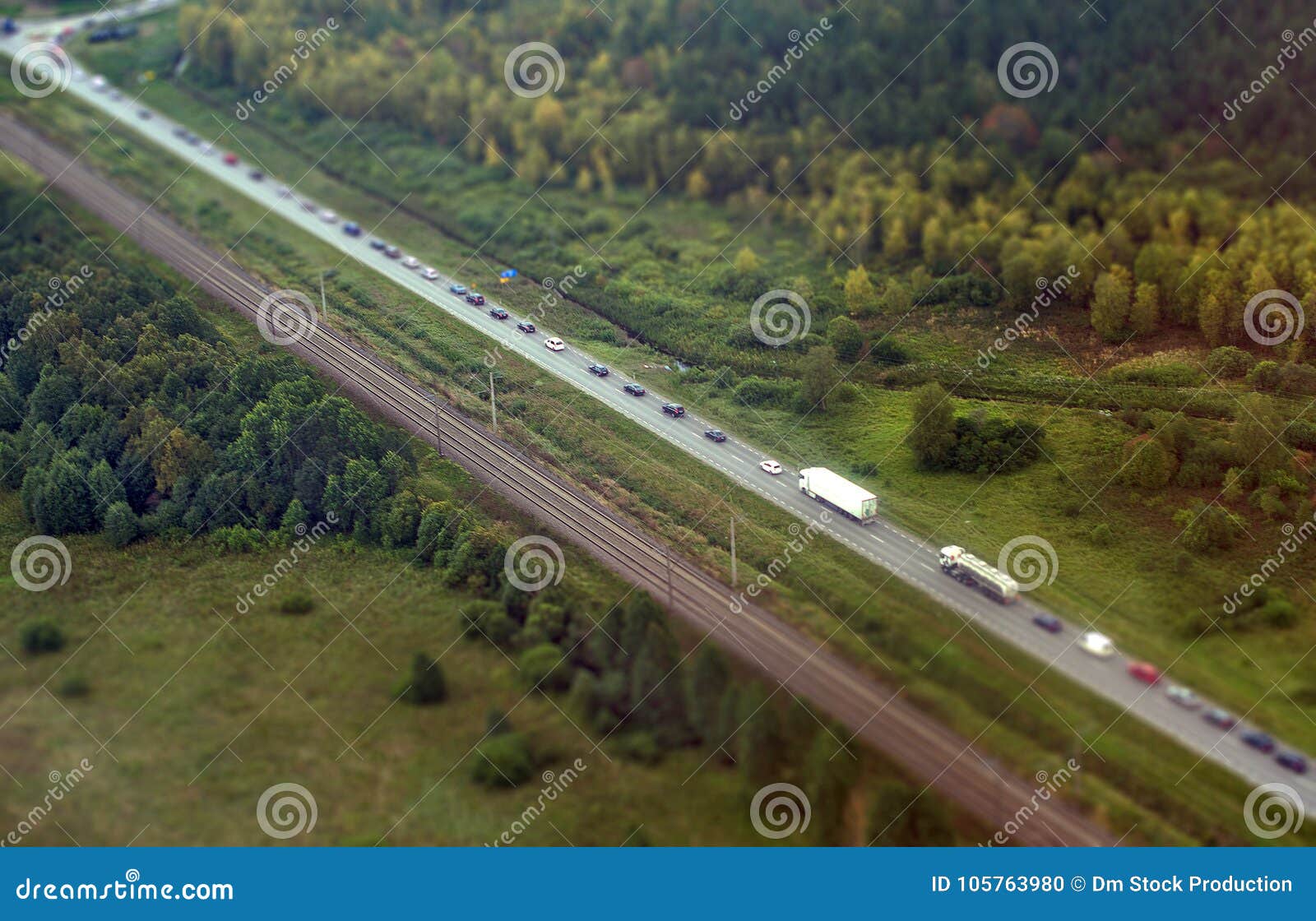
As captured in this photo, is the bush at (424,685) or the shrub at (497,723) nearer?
the shrub at (497,723)

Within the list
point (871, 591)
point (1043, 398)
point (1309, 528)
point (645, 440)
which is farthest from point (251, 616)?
point (1309, 528)

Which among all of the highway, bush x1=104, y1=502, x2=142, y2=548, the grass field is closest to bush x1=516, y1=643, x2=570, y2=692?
the grass field

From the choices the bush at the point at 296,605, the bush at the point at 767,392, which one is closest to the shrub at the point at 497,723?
the bush at the point at 296,605

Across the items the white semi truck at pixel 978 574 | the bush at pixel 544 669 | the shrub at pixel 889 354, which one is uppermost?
the shrub at pixel 889 354

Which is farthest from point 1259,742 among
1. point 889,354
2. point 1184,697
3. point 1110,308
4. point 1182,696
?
point 889,354

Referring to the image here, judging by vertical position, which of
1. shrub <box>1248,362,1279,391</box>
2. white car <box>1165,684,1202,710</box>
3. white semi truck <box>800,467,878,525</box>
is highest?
shrub <box>1248,362,1279,391</box>

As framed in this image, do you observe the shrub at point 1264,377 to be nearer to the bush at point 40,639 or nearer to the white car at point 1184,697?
the white car at point 1184,697

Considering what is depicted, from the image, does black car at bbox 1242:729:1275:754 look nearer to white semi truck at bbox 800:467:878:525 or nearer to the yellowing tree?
white semi truck at bbox 800:467:878:525
